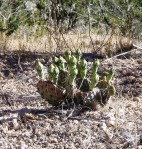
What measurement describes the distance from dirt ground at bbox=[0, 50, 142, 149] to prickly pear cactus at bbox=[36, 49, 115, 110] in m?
0.08

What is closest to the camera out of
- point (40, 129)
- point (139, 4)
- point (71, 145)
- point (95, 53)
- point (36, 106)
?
point (71, 145)

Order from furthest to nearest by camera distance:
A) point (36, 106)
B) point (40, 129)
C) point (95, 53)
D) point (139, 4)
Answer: point (139, 4)
point (95, 53)
point (36, 106)
point (40, 129)

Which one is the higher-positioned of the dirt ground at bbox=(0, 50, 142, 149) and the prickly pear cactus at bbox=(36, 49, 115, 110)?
the prickly pear cactus at bbox=(36, 49, 115, 110)

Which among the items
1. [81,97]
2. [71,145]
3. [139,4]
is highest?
[139,4]

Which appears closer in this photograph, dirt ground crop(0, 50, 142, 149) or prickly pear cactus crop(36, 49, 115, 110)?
dirt ground crop(0, 50, 142, 149)

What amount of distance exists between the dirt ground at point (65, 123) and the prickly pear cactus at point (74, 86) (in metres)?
0.08

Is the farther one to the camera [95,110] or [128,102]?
[128,102]

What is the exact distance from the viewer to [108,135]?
237 centimetres

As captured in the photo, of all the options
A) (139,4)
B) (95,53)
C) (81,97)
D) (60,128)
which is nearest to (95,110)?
(81,97)

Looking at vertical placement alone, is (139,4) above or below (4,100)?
above

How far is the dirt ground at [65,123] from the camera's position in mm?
2316

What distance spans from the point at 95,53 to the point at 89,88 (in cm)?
178

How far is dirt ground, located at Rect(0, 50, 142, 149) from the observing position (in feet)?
7.60

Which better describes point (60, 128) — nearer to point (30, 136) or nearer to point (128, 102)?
point (30, 136)
